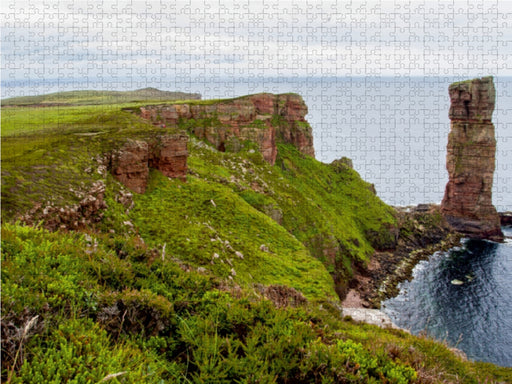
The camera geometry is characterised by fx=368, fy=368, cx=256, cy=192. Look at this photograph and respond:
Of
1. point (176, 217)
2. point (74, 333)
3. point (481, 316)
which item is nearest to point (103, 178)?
point (176, 217)

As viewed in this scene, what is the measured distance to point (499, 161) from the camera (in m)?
103

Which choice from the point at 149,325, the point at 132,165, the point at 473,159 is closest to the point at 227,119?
the point at 132,165

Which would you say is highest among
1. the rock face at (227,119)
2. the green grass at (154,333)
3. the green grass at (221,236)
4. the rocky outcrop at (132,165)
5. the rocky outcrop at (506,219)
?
the rock face at (227,119)

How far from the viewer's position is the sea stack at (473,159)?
2852 inches

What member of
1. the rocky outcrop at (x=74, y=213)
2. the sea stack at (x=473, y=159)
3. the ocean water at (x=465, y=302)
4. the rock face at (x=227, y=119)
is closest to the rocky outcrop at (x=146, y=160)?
the rocky outcrop at (x=74, y=213)

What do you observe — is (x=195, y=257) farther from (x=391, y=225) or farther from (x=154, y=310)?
(x=391, y=225)

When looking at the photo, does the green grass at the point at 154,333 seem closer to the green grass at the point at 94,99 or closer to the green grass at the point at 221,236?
the green grass at the point at 221,236

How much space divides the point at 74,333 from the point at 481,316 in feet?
159

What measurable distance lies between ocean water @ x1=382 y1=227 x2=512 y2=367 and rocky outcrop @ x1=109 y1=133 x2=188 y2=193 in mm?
24822

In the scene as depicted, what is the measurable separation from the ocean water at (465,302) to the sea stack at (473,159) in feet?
34.7

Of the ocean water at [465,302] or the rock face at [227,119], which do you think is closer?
the ocean water at [465,302]

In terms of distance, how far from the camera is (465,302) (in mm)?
46156

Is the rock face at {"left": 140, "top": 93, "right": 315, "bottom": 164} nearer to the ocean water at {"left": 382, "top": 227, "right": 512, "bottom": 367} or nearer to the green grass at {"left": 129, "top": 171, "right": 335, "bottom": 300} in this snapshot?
the green grass at {"left": 129, "top": 171, "right": 335, "bottom": 300}

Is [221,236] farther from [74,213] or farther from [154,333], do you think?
[154,333]
